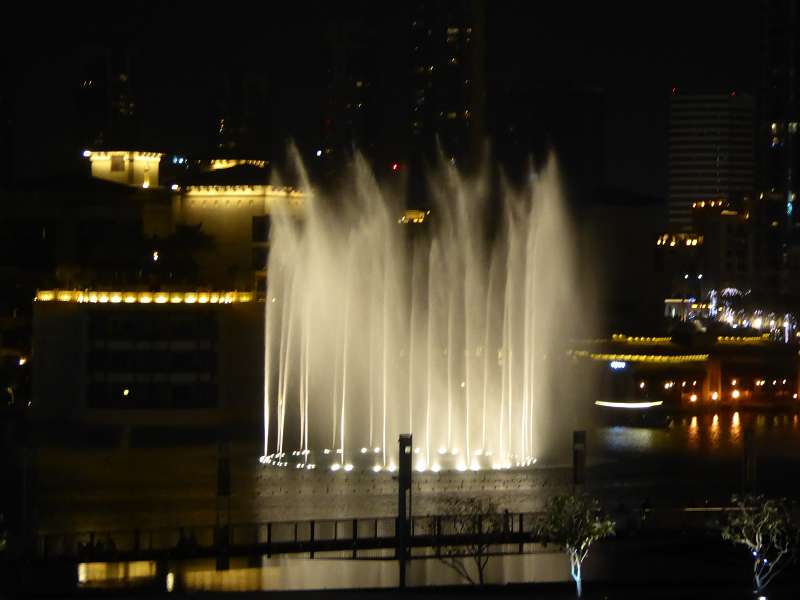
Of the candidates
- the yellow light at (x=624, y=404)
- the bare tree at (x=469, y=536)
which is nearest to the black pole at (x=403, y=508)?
the bare tree at (x=469, y=536)

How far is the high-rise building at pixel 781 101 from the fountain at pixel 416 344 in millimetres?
79664

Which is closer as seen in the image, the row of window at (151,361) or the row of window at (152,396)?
the row of window at (152,396)

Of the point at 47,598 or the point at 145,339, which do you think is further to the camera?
the point at 145,339

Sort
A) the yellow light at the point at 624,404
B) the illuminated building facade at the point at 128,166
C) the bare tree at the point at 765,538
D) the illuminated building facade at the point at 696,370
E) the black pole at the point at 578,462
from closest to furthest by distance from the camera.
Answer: the bare tree at the point at 765,538
the black pole at the point at 578,462
the yellow light at the point at 624,404
the illuminated building facade at the point at 128,166
the illuminated building facade at the point at 696,370

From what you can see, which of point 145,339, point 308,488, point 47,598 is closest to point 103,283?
point 145,339

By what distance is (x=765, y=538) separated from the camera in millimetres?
24125

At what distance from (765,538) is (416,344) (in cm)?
1906

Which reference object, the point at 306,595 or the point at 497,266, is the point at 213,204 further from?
the point at 306,595

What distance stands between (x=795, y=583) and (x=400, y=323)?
22371 mm

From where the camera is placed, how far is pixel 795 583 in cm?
2311

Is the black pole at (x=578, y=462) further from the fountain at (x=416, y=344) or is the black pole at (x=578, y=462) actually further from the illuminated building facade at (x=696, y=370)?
the illuminated building facade at (x=696, y=370)

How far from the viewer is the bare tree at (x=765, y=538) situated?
75.5ft

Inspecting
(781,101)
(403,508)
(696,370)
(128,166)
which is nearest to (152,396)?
(128,166)

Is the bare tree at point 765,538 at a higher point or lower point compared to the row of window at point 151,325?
lower
